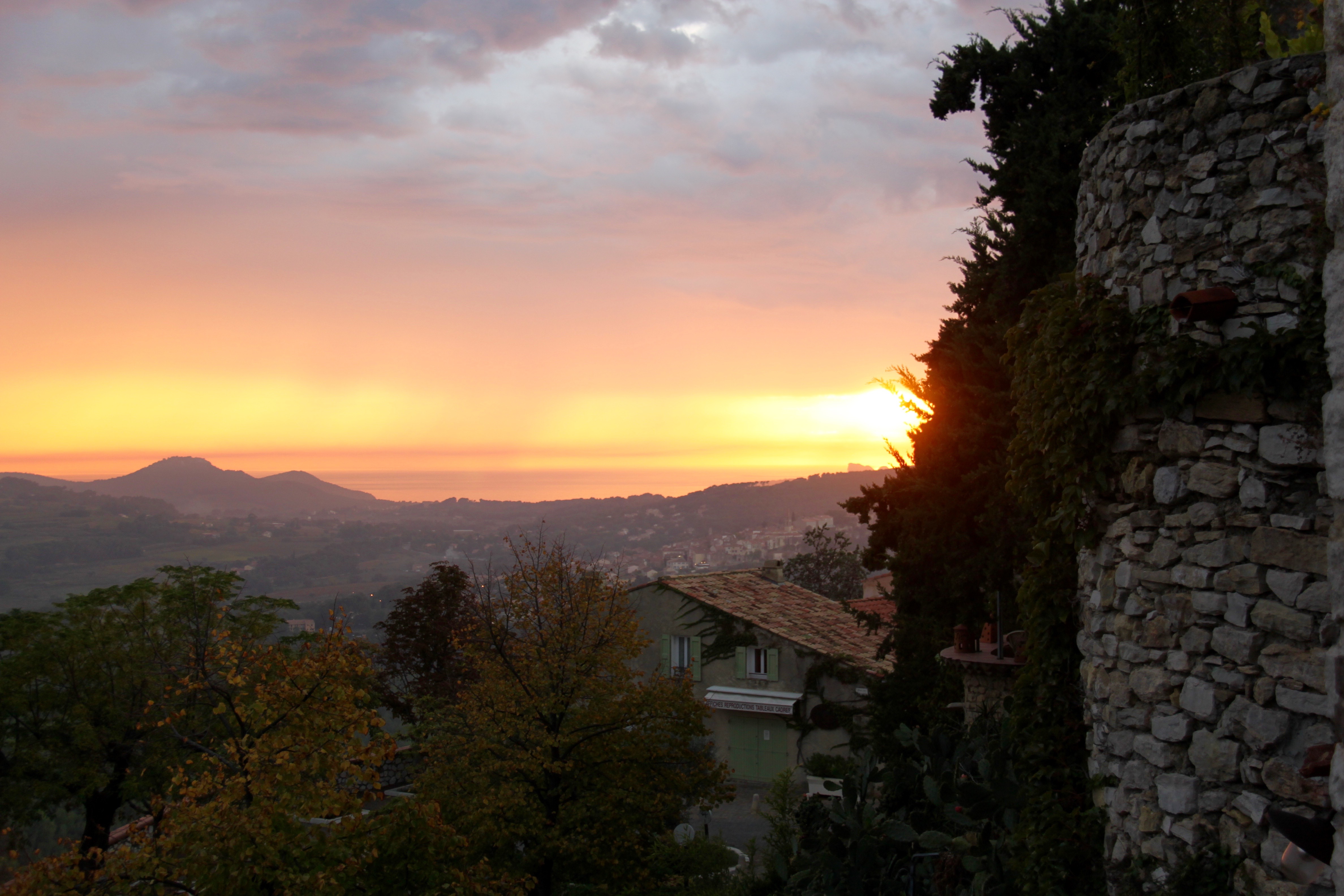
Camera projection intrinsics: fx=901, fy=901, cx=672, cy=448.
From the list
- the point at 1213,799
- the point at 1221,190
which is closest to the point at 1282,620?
the point at 1213,799

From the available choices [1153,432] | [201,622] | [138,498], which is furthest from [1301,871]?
[138,498]

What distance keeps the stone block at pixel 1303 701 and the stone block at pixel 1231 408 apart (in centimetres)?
144

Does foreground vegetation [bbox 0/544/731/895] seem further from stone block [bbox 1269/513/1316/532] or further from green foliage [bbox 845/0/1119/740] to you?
stone block [bbox 1269/513/1316/532]

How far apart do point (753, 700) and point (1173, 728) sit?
24.1m

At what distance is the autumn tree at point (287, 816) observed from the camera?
930cm

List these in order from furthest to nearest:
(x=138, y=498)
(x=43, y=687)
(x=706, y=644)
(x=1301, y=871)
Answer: (x=138, y=498) → (x=706, y=644) → (x=43, y=687) → (x=1301, y=871)

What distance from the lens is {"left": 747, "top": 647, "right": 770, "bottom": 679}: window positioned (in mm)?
29453

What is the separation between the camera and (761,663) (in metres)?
29.7

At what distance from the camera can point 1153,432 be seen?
18.2 feet

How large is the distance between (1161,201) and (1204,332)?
901 millimetres

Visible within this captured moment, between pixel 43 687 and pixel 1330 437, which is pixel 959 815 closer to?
pixel 1330 437

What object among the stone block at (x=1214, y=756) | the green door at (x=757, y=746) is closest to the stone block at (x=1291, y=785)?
the stone block at (x=1214, y=756)

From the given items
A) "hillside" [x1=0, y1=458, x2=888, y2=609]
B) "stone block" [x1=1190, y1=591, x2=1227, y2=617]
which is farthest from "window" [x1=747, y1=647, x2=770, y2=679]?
"hillside" [x1=0, y1=458, x2=888, y2=609]

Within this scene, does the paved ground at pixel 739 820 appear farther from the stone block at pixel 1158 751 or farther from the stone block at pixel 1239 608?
the stone block at pixel 1239 608
